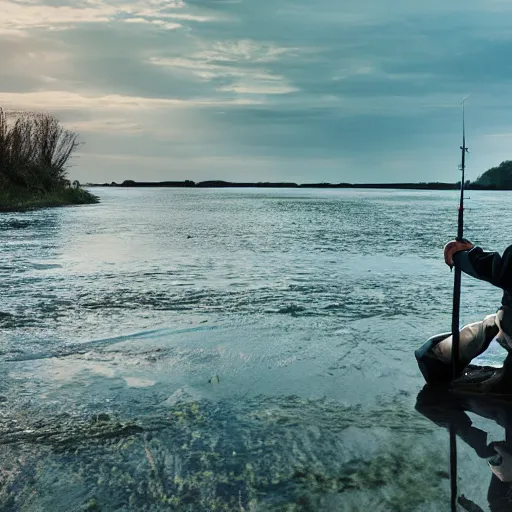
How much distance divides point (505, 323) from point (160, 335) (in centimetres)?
285

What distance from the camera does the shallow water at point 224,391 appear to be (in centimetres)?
274

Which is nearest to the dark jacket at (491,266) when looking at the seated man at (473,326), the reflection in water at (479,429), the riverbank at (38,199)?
the seated man at (473,326)

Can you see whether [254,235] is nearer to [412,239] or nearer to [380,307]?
[412,239]

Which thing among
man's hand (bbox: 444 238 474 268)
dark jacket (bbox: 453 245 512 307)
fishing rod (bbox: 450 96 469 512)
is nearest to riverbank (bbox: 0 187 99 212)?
fishing rod (bbox: 450 96 469 512)

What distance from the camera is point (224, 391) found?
13.2 feet

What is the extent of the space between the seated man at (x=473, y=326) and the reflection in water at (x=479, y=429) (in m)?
0.18

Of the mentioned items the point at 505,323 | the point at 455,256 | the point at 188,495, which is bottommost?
the point at 188,495

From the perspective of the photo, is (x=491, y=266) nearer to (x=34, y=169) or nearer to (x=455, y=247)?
(x=455, y=247)

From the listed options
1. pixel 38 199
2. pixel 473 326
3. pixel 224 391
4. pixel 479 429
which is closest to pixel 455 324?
pixel 473 326

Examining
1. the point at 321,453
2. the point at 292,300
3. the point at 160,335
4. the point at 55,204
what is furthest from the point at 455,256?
the point at 55,204

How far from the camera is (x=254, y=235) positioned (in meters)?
15.8

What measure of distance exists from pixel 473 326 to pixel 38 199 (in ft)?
109

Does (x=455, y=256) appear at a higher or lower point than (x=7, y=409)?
higher

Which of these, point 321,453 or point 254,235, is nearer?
point 321,453
